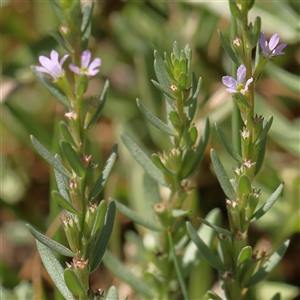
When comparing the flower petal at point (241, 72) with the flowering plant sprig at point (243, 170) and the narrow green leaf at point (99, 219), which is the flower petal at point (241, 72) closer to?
the flowering plant sprig at point (243, 170)

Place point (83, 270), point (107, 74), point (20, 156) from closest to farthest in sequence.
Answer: point (83, 270) → point (20, 156) → point (107, 74)

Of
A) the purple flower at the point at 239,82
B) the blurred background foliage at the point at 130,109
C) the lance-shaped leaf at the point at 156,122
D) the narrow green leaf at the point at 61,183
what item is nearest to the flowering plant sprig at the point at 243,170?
the purple flower at the point at 239,82

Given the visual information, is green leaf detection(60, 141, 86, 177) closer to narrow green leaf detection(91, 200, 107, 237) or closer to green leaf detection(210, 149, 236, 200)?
narrow green leaf detection(91, 200, 107, 237)

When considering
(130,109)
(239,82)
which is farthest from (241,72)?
(130,109)

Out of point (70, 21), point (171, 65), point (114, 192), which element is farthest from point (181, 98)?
point (114, 192)

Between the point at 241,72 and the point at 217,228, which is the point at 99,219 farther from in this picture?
the point at 241,72

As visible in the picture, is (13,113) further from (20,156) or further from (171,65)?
(171,65)

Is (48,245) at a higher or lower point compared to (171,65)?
lower

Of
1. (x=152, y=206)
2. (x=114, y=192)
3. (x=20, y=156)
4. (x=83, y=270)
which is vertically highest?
(x=83, y=270)
